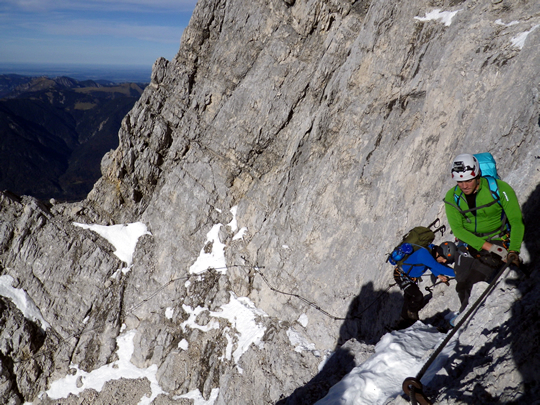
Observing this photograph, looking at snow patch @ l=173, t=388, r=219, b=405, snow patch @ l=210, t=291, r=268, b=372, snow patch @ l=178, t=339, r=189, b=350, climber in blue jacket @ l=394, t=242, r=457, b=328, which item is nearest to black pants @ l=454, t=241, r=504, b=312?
climber in blue jacket @ l=394, t=242, r=457, b=328

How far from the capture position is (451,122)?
46.9 feet

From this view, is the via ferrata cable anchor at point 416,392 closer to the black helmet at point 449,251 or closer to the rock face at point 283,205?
the rock face at point 283,205

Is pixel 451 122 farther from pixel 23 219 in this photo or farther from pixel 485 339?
pixel 23 219

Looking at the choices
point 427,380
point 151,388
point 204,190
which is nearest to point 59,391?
point 151,388

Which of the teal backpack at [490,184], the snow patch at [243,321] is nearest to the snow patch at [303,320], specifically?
the snow patch at [243,321]

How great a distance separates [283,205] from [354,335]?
1038 centimetres

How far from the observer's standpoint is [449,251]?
830 cm

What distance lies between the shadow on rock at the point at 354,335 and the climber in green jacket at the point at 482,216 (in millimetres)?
5553

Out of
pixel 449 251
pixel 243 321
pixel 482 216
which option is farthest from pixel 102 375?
pixel 482 216

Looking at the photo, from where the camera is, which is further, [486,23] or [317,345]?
[317,345]

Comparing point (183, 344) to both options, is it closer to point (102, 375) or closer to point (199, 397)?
point (199, 397)

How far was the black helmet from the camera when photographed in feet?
26.9

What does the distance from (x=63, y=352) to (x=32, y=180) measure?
659 ft

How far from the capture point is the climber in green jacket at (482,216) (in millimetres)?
6504
